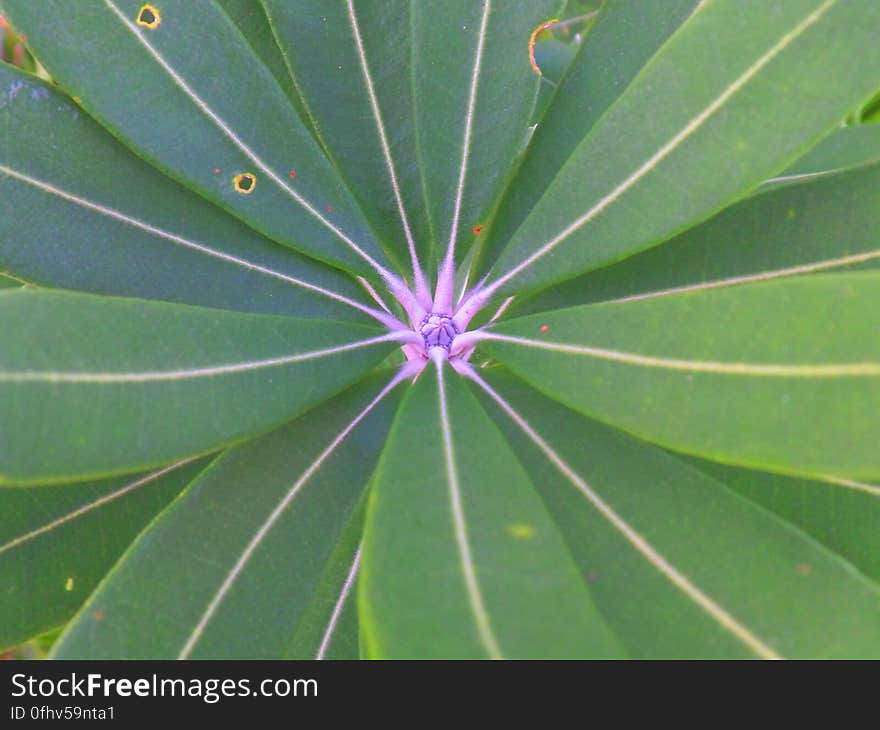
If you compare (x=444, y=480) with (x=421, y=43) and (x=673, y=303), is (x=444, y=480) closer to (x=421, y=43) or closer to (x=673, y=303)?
(x=673, y=303)

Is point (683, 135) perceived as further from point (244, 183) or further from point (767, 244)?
point (244, 183)

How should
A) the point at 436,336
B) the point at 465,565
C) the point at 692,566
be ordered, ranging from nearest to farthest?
1. the point at 465,565
2. the point at 692,566
3. the point at 436,336

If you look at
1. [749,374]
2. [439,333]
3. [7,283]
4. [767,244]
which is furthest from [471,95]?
[7,283]

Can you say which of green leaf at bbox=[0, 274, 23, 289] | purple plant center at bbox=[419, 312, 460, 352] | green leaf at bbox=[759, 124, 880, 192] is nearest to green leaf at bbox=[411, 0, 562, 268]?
purple plant center at bbox=[419, 312, 460, 352]

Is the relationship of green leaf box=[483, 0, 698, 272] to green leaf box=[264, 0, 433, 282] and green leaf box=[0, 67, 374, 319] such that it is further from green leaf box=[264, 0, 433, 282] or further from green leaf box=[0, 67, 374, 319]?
green leaf box=[0, 67, 374, 319]

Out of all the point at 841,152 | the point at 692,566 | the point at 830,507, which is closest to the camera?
the point at 692,566

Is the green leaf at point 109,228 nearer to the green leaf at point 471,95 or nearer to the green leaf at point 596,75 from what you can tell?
the green leaf at point 471,95
